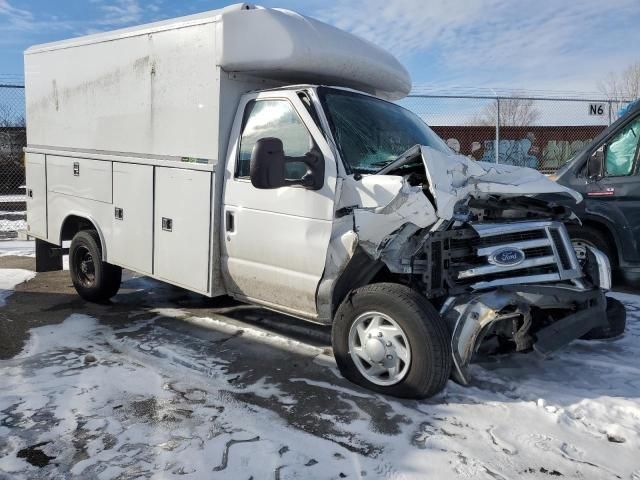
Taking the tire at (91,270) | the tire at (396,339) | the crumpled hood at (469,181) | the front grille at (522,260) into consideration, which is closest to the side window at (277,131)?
the crumpled hood at (469,181)

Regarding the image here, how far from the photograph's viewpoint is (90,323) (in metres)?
5.51

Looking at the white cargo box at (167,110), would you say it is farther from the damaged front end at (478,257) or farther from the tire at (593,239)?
the tire at (593,239)

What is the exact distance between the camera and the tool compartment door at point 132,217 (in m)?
5.29

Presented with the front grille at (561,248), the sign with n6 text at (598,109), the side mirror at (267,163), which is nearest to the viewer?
the side mirror at (267,163)

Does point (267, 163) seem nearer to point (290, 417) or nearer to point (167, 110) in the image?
point (290, 417)

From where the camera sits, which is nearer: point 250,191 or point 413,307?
point 413,307

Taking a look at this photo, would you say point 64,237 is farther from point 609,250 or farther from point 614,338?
point 609,250

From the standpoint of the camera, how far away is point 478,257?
390 centimetres

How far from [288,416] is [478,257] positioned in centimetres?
166

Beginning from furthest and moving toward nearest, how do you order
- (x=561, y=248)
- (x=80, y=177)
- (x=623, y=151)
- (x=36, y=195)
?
(x=36, y=195)
(x=623, y=151)
(x=80, y=177)
(x=561, y=248)

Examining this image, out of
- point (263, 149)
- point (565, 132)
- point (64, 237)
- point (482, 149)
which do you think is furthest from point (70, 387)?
point (565, 132)

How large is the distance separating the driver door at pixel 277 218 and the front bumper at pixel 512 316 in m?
1.05

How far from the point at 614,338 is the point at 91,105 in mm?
5482

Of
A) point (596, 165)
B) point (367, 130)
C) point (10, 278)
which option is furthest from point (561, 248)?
point (10, 278)
